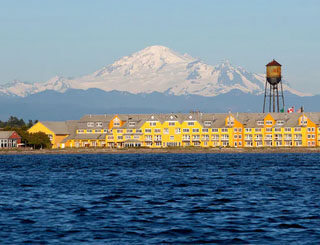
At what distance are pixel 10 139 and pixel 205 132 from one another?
1848 inches

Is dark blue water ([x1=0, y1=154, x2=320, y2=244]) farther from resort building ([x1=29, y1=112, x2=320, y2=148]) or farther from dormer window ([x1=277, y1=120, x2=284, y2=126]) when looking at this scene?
dormer window ([x1=277, y1=120, x2=284, y2=126])

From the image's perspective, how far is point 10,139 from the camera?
18450cm

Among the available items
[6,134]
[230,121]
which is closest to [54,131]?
[6,134]

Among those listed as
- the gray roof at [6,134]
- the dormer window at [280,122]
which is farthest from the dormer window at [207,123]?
the gray roof at [6,134]

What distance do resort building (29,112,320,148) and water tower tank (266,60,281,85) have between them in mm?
15861

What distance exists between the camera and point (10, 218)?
4050 cm

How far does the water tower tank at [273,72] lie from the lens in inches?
7648

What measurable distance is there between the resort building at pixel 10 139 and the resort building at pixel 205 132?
923 centimetres

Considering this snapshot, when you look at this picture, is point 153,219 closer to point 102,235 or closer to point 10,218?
point 102,235

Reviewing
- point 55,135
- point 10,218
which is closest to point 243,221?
point 10,218

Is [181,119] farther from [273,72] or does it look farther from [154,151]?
[273,72]

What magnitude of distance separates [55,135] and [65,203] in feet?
470

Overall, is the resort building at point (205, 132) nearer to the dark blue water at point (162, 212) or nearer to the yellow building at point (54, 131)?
the yellow building at point (54, 131)

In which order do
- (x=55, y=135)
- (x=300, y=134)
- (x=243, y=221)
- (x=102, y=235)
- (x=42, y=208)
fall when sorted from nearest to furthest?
1. (x=102, y=235)
2. (x=243, y=221)
3. (x=42, y=208)
4. (x=300, y=134)
5. (x=55, y=135)
